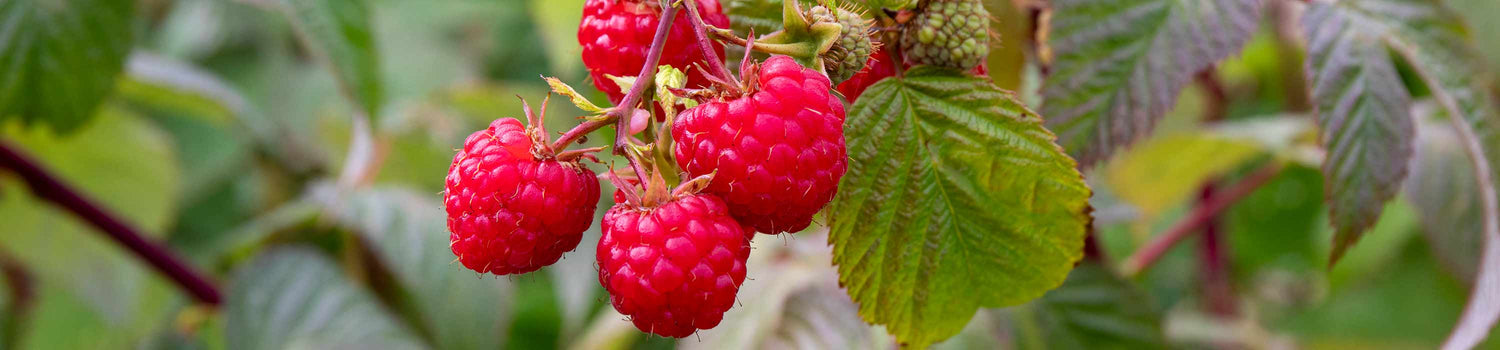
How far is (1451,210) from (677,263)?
1.09 metres

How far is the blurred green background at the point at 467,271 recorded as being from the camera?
1.21m

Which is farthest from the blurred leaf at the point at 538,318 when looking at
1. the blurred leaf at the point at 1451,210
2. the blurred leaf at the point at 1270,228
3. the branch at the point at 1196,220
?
the blurred leaf at the point at 1451,210

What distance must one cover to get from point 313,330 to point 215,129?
43.3 inches

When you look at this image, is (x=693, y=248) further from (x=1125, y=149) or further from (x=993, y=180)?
(x=1125, y=149)

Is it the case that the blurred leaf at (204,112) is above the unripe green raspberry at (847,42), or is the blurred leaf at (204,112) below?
below

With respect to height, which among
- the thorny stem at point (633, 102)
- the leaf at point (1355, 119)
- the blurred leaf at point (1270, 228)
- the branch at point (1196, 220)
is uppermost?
the thorny stem at point (633, 102)

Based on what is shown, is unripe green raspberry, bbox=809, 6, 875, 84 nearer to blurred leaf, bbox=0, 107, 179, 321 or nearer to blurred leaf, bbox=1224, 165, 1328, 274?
blurred leaf, bbox=0, 107, 179, 321

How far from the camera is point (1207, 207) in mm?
1553

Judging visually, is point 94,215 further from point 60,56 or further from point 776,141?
point 776,141

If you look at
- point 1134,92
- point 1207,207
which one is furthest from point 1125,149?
point 1207,207

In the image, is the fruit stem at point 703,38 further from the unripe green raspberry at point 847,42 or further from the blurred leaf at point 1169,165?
the blurred leaf at point 1169,165

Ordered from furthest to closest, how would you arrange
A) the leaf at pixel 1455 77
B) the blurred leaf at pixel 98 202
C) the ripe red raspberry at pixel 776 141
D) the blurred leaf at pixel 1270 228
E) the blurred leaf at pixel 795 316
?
1. the blurred leaf at pixel 1270 228
2. the blurred leaf at pixel 98 202
3. the blurred leaf at pixel 795 316
4. the leaf at pixel 1455 77
5. the ripe red raspberry at pixel 776 141

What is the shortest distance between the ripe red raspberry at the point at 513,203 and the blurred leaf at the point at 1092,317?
27.7 inches

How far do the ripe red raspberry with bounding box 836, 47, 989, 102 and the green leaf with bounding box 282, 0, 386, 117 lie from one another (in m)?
0.54
